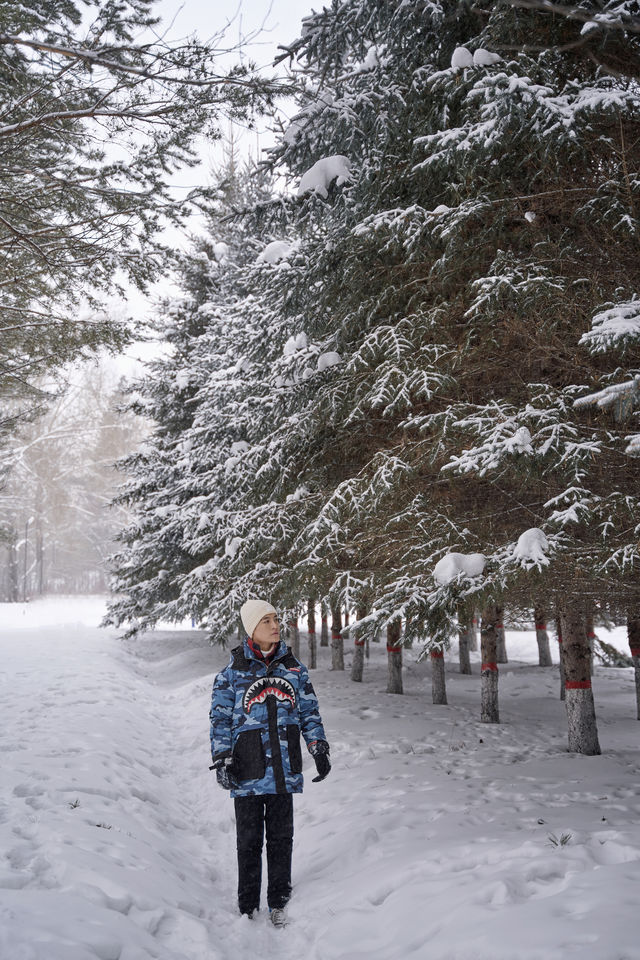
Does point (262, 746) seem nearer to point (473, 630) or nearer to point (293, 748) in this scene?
point (293, 748)

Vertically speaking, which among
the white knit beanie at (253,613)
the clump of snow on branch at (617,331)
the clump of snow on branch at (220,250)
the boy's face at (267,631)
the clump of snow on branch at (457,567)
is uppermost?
the clump of snow on branch at (220,250)

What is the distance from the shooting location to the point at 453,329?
648 cm

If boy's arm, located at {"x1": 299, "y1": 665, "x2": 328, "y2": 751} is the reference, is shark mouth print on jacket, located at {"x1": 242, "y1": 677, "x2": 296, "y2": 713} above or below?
above

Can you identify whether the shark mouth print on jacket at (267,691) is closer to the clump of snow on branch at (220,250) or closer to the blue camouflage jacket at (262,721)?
the blue camouflage jacket at (262,721)

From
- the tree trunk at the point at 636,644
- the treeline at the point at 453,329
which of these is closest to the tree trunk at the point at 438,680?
the tree trunk at the point at 636,644

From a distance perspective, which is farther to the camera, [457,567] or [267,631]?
[457,567]

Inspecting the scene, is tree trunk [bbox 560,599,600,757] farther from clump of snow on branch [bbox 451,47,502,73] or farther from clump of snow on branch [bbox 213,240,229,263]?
clump of snow on branch [bbox 213,240,229,263]

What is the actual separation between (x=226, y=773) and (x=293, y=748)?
1.63 feet

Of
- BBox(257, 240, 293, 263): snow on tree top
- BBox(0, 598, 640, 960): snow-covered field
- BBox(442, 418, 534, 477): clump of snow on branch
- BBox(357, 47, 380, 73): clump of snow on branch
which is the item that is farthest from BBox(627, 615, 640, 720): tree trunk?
BBox(357, 47, 380, 73): clump of snow on branch

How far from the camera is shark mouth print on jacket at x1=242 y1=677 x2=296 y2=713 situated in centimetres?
448

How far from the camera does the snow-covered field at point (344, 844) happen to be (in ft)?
10.2

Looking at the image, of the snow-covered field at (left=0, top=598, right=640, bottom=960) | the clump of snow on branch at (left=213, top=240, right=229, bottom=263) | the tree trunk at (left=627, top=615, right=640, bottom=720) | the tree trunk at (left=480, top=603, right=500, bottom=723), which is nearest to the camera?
the snow-covered field at (left=0, top=598, right=640, bottom=960)

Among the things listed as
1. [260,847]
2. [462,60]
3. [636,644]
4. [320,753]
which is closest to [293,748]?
[320,753]

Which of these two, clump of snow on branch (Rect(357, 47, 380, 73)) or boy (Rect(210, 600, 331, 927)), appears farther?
clump of snow on branch (Rect(357, 47, 380, 73))
